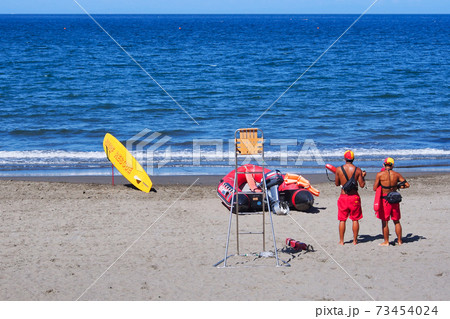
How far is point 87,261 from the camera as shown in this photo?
25.0 ft

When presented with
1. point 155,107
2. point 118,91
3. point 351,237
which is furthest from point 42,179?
point 118,91

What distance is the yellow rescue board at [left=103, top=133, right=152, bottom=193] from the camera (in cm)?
1190

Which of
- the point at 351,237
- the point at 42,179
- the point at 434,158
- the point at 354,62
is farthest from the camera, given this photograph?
the point at 354,62

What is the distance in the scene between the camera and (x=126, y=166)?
40.2 ft

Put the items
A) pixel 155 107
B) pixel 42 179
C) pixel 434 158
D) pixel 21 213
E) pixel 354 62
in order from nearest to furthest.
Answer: pixel 21 213
pixel 42 179
pixel 434 158
pixel 155 107
pixel 354 62

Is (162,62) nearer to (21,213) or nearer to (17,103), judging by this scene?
(17,103)

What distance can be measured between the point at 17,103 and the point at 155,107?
6414mm

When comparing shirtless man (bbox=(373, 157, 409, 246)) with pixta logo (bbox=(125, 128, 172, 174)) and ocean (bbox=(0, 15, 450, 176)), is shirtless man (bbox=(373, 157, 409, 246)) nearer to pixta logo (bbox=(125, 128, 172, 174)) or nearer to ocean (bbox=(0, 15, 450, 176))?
ocean (bbox=(0, 15, 450, 176))

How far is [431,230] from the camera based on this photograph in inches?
352

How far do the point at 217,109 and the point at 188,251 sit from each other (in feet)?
56.2

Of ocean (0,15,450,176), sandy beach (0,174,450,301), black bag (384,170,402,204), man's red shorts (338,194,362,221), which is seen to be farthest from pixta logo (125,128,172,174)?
black bag (384,170,402,204)

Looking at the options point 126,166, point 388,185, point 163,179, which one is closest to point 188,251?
point 388,185

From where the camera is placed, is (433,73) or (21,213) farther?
(433,73)

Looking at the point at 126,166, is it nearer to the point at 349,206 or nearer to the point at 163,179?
the point at 163,179
